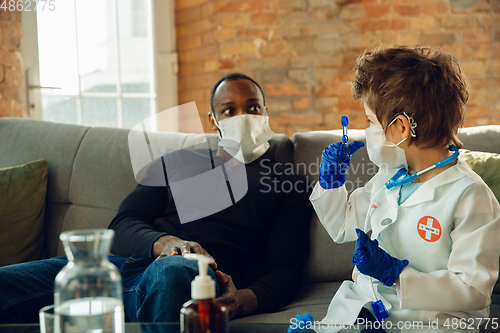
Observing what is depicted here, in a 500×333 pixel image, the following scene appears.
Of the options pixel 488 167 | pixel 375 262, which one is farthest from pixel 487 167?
pixel 375 262

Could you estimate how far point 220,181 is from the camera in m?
1.50

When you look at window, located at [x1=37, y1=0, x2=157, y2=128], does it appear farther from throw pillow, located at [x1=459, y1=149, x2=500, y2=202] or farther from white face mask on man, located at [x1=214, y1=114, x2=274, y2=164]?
throw pillow, located at [x1=459, y1=149, x2=500, y2=202]

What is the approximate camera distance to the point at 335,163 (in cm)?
110

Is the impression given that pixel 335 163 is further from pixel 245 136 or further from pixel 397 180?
pixel 245 136

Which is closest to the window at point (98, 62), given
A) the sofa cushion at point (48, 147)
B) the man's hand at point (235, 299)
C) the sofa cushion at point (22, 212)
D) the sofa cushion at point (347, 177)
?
the sofa cushion at point (48, 147)

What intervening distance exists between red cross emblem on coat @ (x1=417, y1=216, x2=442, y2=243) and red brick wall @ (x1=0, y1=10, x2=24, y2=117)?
209 centimetres

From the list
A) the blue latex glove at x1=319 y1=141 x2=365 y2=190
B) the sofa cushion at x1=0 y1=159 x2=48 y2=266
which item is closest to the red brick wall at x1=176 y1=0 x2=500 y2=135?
the sofa cushion at x1=0 y1=159 x2=48 y2=266

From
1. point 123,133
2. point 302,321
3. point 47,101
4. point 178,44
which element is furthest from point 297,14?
point 302,321

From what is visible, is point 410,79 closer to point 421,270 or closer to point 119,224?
point 421,270

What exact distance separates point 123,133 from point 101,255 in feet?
4.12

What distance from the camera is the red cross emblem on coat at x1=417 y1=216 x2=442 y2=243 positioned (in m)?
0.92

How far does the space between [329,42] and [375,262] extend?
203 cm

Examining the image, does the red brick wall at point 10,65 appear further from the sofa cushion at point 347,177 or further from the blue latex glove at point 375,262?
the blue latex glove at point 375,262

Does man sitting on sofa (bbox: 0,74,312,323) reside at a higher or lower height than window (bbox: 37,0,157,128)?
lower
